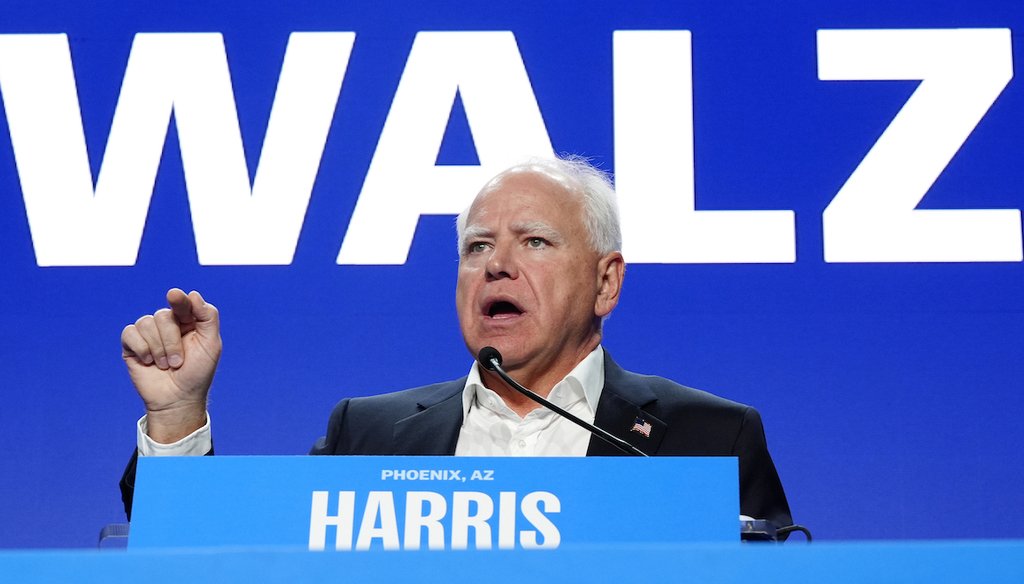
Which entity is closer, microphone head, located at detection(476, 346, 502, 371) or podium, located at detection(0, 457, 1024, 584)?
podium, located at detection(0, 457, 1024, 584)

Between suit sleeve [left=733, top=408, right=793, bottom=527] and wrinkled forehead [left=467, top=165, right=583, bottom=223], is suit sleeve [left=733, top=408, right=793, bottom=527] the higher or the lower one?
the lower one

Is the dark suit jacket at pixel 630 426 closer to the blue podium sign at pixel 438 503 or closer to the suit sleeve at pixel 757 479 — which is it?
the suit sleeve at pixel 757 479

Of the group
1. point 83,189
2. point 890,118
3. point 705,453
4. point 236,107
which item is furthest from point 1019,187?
point 83,189

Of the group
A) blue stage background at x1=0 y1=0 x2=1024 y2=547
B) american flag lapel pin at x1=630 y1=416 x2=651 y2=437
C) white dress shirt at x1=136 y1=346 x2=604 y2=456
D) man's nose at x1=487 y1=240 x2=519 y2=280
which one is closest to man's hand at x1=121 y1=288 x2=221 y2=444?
white dress shirt at x1=136 y1=346 x2=604 y2=456

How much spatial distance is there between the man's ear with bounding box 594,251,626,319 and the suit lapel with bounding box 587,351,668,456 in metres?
0.15

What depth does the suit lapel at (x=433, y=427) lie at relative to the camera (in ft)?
7.04

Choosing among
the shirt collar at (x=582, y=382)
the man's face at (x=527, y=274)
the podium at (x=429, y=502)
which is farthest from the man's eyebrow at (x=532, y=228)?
the podium at (x=429, y=502)

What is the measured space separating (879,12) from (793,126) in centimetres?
40

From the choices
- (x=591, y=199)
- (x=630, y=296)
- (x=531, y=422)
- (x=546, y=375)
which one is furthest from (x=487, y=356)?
(x=630, y=296)

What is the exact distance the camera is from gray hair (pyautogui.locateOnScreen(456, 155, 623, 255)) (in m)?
2.37

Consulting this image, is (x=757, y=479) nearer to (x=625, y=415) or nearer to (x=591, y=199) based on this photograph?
(x=625, y=415)

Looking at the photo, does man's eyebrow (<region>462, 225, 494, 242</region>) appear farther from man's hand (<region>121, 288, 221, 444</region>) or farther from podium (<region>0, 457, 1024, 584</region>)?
podium (<region>0, 457, 1024, 584</region>)

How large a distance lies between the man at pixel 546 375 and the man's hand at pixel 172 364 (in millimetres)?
481

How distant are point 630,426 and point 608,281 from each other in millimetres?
377
